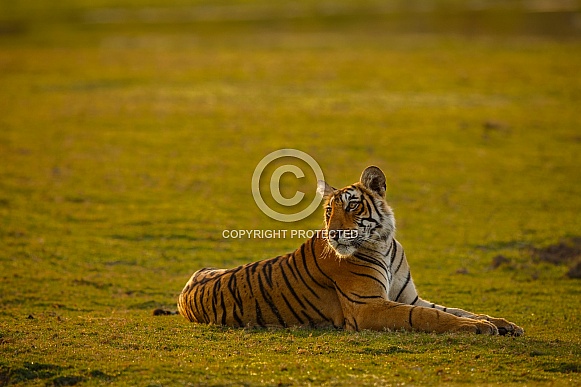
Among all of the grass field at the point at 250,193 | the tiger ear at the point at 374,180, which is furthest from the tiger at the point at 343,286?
the grass field at the point at 250,193

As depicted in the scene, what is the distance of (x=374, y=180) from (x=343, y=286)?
4.21ft

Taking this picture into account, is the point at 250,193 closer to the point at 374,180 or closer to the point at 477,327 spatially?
the point at 374,180

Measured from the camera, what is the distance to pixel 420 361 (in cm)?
787

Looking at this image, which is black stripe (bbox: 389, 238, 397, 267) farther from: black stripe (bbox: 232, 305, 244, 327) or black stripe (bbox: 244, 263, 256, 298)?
black stripe (bbox: 232, 305, 244, 327)

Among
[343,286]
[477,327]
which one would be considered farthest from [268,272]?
[477,327]

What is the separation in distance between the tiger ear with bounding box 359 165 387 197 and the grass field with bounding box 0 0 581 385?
174 cm

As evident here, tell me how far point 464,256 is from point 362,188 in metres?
5.66

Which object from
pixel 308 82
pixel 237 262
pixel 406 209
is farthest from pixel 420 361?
pixel 308 82

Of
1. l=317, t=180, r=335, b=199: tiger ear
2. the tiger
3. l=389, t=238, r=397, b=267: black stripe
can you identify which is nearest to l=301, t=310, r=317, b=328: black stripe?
the tiger

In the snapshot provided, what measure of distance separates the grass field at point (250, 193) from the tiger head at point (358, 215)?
1057 millimetres

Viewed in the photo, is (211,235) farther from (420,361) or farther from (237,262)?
(420,361)

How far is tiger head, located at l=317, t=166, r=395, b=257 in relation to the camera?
8.95 metres

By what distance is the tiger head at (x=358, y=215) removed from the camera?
→ 8.95 metres

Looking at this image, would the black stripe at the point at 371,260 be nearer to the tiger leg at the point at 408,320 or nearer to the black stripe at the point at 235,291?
the tiger leg at the point at 408,320
